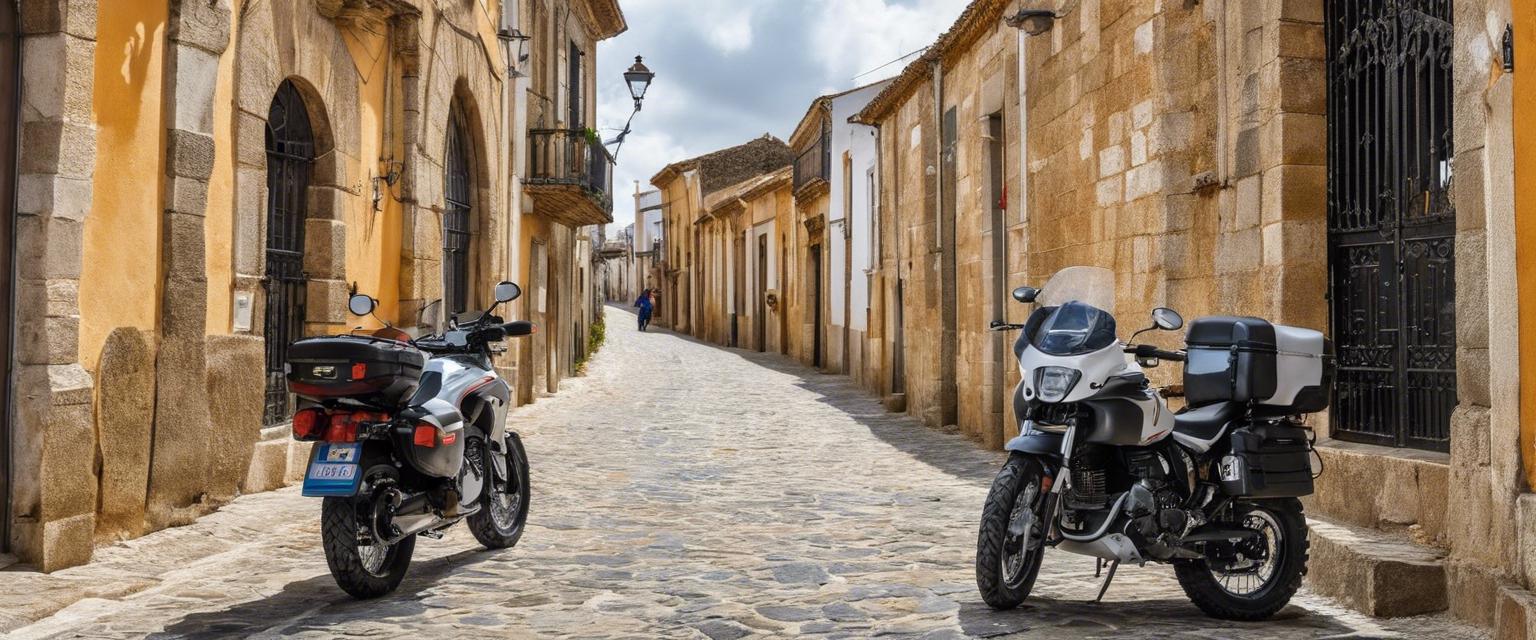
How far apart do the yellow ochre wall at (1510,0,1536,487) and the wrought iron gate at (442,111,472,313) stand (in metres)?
10.1

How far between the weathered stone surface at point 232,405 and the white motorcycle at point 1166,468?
14.2 feet

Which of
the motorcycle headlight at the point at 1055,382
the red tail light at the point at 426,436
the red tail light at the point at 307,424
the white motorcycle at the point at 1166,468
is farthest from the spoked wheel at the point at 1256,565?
the red tail light at the point at 307,424

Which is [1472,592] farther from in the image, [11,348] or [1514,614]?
[11,348]

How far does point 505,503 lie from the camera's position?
6711 millimetres

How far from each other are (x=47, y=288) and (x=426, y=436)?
171 centimetres

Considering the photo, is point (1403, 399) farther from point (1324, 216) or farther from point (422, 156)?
point (422, 156)

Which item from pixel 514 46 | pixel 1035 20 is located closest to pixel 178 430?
pixel 1035 20

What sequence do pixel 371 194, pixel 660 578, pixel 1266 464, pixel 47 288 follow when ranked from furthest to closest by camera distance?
pixel 371 194, pixel 660 578, pixel 47 288, pixel 1266 464

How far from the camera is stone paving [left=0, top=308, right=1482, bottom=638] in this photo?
4.91m

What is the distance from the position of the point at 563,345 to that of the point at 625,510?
13.0m

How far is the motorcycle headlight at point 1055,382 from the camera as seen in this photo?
498 centimetres

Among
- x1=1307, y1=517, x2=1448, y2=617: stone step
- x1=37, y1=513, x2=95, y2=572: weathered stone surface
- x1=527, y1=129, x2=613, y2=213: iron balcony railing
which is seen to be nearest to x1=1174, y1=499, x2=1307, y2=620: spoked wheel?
x1=1307, y1=517, x2=1448, y2=617: stone step

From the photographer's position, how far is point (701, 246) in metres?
46.4

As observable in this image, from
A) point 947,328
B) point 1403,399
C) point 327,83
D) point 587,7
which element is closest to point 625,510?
point 327,83
